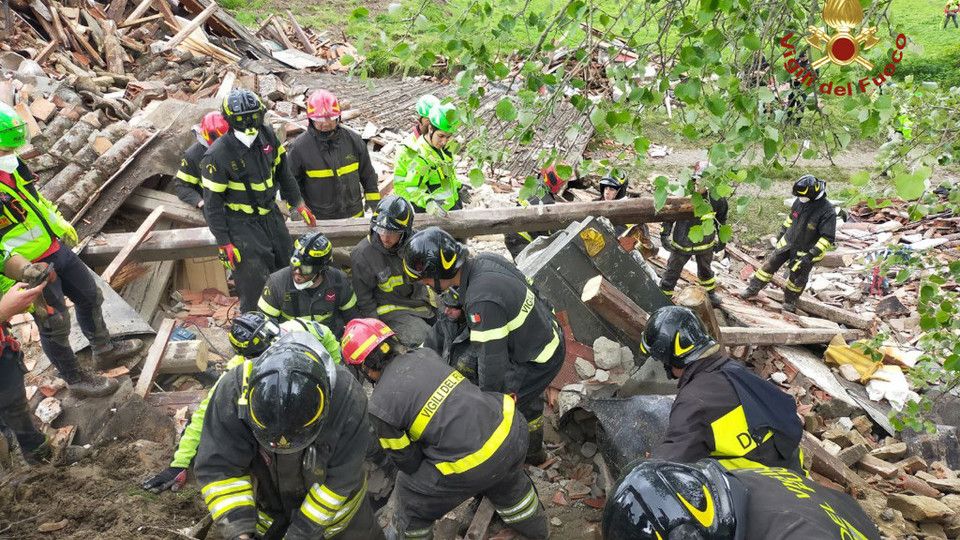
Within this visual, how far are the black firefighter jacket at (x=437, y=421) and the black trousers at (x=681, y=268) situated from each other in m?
4.41

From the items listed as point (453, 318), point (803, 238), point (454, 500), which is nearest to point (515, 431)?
point (454, 500)

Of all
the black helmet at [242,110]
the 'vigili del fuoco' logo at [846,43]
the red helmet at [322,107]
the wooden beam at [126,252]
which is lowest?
the wooden beam at [126,252]

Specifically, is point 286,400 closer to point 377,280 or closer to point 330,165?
point 377,280

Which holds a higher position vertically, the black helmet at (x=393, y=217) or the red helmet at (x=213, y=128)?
the red helmet at (x=213, y=128)

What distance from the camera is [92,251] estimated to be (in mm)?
6211

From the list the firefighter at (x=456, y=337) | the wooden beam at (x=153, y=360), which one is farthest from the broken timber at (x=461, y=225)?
the firefighter at (x=456, y=337)

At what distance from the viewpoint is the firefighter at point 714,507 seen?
204 cm

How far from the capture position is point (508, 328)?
14.1ft

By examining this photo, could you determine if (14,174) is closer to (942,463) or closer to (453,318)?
(453,318)

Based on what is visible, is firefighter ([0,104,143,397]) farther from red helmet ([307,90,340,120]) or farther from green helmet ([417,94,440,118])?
green helmet ([417,94,440,118])

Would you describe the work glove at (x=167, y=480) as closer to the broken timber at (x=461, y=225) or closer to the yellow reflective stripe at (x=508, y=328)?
the yellow reflective stripe at (x=508, y=328)

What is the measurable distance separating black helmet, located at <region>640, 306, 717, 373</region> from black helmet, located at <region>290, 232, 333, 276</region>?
2.42 metres

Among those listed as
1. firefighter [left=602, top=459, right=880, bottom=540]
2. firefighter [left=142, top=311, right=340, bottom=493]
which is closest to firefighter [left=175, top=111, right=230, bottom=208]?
firefighter [left=142, top=311, right=340, bottom=493]

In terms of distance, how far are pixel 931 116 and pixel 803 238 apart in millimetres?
4476
